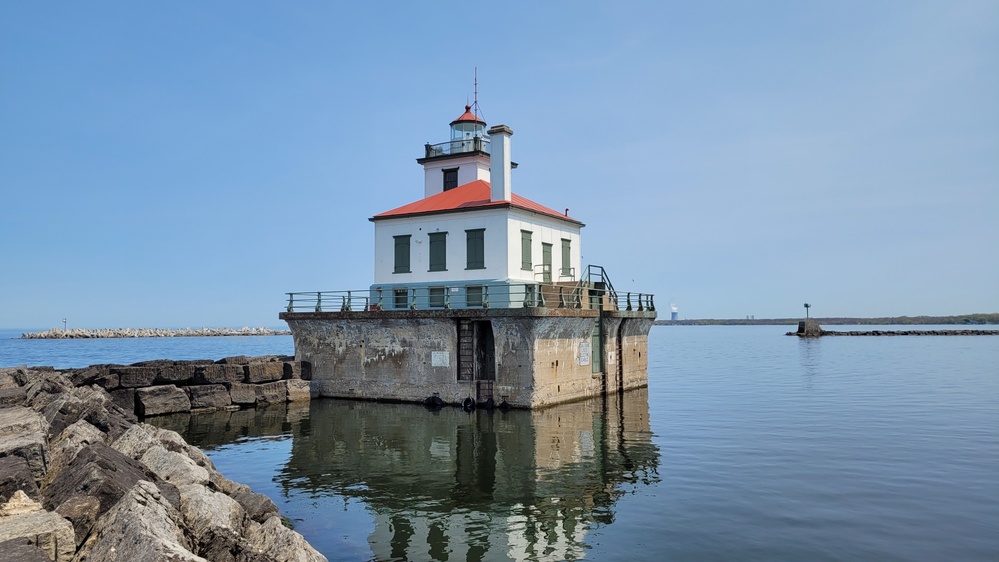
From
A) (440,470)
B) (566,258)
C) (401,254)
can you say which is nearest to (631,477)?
(440,470)

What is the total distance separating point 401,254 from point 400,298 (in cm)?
173

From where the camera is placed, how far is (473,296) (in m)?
25.3

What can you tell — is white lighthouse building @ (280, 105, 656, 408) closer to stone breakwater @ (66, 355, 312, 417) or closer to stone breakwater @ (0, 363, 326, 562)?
stone breakwater @ (66, 355, 312, 417)

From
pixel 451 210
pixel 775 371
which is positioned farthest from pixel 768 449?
pixel 775 371

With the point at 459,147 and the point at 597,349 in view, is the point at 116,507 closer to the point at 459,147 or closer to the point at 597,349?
the point at 597,349

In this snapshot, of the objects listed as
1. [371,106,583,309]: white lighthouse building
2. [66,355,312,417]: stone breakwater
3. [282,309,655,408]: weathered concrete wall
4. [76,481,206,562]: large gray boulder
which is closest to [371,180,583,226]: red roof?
[371,106,583,309]: white lighthouse building

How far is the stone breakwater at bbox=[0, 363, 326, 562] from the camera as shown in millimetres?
5754

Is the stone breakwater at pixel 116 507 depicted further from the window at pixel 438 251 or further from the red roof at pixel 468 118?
the red roof at pixel 468 118

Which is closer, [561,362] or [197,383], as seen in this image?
[561,362]

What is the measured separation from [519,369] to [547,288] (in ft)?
15.4

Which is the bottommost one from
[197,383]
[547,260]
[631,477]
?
[631,477]

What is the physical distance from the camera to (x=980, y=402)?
25.8 meters

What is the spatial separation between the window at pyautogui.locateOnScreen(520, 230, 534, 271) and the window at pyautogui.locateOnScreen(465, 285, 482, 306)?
191 centimetres

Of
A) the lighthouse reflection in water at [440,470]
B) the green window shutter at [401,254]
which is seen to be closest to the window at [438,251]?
the green window shutter at [401,254]
